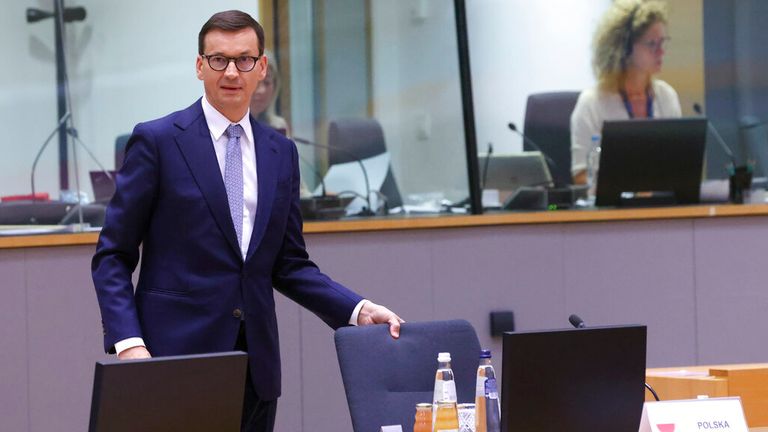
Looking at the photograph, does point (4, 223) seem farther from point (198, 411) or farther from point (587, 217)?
point (198, 411)

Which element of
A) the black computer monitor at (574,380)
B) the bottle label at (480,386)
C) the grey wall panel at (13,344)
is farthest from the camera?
the grey wall panel at (13,344)

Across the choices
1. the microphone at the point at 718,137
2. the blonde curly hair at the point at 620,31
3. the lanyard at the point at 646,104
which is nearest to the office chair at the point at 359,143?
the lanyard at the point at 646,104

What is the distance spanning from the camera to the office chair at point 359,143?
19.7ft

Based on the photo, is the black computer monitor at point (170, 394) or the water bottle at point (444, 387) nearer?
the black computer monitor at point (170, 394)

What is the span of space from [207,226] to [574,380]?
972mm

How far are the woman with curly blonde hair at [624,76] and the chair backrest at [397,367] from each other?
3234mm

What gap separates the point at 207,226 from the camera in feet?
9.61

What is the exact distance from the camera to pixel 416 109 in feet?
20.6

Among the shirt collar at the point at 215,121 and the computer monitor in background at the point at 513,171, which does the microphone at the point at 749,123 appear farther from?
the shirt collar at the point at 215,121

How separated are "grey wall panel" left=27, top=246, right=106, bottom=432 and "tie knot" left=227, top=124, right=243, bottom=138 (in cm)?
208

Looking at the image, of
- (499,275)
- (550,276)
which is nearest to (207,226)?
(499,275)

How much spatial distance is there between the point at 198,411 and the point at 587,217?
11.7 feet

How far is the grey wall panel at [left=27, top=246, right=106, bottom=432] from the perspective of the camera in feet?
15.8

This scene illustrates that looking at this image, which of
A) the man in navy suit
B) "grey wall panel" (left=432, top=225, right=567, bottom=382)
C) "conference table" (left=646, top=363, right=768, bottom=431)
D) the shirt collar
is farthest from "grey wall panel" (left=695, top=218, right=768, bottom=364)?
the shirt collar
